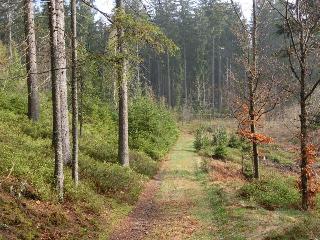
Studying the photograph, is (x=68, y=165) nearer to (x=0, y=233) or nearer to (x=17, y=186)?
(x=17, y=186)

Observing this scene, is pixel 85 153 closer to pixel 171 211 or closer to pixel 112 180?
pixel 112 180

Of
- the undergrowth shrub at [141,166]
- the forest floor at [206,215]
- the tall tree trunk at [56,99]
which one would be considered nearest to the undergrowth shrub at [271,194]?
the forest floor at [206,215]

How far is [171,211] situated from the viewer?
14859mm

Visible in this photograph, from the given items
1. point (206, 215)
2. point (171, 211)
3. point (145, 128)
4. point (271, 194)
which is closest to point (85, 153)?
point (171, 211)

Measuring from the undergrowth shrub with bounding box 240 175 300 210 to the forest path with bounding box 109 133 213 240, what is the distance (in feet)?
5.95

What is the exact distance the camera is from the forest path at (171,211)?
11984mm

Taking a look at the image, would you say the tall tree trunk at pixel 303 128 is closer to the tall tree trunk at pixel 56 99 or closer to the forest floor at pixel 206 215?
the forest floor at pixel 206 215

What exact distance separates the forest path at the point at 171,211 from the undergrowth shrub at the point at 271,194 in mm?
1814

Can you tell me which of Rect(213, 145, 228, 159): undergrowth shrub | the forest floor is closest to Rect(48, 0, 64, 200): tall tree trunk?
the forest floor

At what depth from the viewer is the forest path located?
39.3ft

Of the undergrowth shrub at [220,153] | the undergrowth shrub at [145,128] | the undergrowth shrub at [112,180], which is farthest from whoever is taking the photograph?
the undergrowth shrub at [220,153]

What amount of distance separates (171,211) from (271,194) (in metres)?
4.35

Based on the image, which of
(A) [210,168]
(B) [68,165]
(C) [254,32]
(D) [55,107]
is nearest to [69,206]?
(D) [55,107]

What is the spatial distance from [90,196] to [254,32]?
11493 mm
